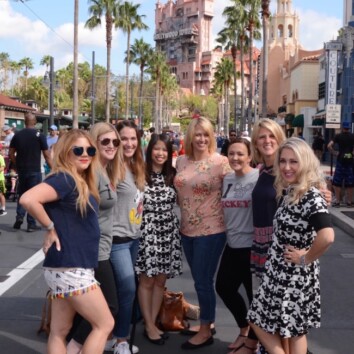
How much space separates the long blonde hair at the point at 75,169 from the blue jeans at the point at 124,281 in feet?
2.48

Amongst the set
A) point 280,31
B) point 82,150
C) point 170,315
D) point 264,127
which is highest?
point 280,31

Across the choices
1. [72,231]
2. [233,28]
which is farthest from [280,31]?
[72,231]

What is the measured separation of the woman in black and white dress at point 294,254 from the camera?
11.3ft

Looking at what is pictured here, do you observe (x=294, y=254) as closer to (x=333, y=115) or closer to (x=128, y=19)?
(x=333, y=115)

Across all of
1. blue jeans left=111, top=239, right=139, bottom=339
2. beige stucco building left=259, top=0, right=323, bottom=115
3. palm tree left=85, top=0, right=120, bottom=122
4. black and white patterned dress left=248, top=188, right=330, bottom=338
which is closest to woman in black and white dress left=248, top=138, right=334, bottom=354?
black and white patterned dress left=248, top=188, right=330, bottom=338

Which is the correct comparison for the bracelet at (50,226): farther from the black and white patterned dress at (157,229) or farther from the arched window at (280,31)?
the arched window at (280,31)

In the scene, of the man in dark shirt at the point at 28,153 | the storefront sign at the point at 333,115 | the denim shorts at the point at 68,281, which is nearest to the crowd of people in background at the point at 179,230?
the denim shorts at the point at 68,281

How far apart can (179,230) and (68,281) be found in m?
1.60

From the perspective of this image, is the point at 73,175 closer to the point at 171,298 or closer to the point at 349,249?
the point at 171,298

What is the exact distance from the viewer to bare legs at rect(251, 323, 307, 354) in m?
3.62

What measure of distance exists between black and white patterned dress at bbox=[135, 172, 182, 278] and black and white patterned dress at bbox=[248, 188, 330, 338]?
3.94 ft

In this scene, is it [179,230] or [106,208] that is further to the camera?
[179,230]

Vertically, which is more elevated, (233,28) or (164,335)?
(233,28)

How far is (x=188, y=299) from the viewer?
6125 mm
